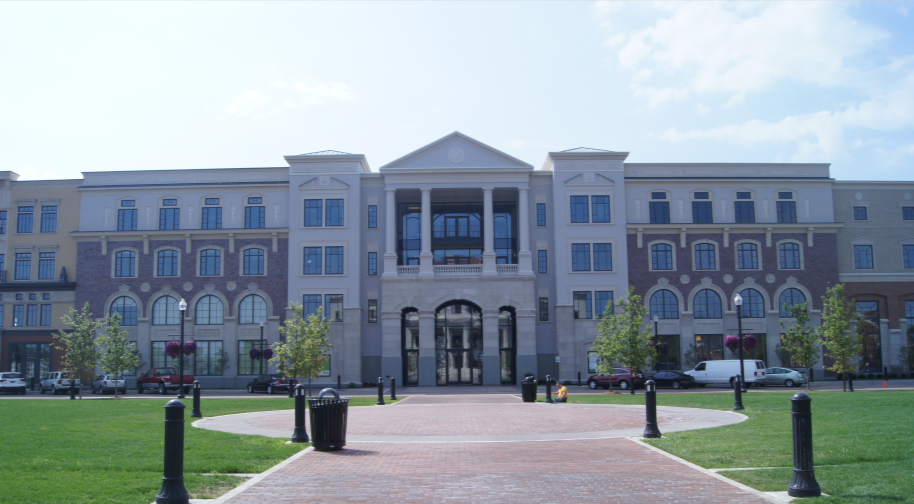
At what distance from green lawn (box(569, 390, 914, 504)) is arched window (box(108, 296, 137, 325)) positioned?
46336 millimetres

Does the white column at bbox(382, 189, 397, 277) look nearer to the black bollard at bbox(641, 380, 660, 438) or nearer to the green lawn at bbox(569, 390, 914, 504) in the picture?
the green lawn at bbox(569, 390, 914, 504)

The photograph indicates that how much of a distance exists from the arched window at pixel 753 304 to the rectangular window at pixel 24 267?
53.2 metres

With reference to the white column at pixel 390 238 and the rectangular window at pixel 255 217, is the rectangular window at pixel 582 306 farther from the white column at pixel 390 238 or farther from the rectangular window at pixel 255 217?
the rectangular window at pixel 255 217

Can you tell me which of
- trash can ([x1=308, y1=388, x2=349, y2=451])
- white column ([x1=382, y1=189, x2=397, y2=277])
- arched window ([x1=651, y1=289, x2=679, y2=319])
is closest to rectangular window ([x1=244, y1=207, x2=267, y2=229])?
white column ([x1=382, y1=189, x2=397, y2=277])

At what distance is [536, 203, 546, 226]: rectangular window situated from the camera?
54.5 metres

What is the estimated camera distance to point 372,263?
5416 cm

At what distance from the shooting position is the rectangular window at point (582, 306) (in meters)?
53.1

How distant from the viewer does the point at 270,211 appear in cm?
5531

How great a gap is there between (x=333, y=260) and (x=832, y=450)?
144 ft

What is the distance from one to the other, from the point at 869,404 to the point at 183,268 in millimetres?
45718

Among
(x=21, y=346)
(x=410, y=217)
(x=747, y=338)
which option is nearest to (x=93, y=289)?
(x=21, y=346)

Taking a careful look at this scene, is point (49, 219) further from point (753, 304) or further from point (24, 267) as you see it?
point (753, 304)

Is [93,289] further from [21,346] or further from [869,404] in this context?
[869,404]

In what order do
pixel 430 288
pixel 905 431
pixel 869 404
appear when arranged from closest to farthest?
pixel 905 431
pixel 869 404
pixel 430 288
